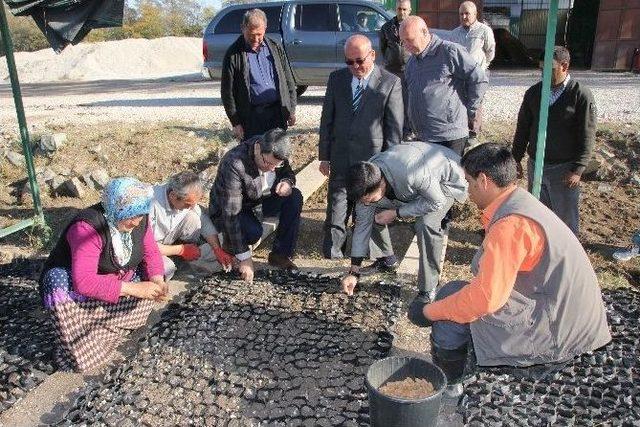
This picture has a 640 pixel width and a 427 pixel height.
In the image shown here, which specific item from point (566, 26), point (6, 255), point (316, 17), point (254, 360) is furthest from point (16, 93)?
point (566, 26)

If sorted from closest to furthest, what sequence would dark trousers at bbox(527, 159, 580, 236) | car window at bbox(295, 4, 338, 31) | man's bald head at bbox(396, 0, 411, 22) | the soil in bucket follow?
the soil in bucket → dark trousers at bbox(527, 159, 580, 236) → man's bald head at bbox(396, 0, 411, 22) → car window at bbox(295, 4, 338, 31)

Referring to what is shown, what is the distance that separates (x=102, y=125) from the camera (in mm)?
8156

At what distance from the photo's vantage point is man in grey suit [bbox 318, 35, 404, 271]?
370 cm

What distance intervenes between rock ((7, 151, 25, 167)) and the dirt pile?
45.7 ft

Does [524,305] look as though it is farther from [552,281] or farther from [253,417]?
[253,417]

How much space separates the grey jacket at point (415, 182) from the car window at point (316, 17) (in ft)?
22.4

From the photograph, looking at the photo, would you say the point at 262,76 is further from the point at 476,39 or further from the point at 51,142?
the point at 51,142

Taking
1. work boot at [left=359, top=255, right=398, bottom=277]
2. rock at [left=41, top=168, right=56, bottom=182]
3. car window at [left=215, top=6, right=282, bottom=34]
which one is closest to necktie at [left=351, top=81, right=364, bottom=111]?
work boot at [left=359, top=255, right=398, bottom=277]

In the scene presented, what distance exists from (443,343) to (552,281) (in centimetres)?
63

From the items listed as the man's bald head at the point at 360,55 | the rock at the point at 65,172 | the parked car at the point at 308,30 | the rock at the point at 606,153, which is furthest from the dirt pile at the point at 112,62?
the man's bald head at the point at 360,55

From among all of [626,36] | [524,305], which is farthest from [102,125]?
[626,36]

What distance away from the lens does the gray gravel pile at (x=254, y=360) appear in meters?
2.62

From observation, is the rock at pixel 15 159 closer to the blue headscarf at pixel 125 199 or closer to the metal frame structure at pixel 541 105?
the metal frame structure at pixel 541 105

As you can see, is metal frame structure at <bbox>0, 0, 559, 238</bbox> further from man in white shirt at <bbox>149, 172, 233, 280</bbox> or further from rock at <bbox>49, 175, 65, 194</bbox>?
man in white shirt at <bbox>149, 172, 233, 280</bbox>
